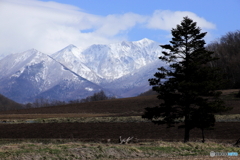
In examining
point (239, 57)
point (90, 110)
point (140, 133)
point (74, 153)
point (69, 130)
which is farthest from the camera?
point (239, 57)

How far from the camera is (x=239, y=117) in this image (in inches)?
2103

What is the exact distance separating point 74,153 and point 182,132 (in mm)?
23844

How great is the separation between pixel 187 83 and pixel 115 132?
12.7 m

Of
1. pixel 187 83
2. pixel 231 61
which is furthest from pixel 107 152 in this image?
pixel 231 61

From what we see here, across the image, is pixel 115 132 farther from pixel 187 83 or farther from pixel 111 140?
pixel 187 83

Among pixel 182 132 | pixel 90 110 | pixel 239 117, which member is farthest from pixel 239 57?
pixel 182 132

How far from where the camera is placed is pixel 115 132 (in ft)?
144

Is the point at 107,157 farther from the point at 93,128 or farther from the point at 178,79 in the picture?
the point at 93,128

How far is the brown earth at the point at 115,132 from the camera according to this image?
39094 mm

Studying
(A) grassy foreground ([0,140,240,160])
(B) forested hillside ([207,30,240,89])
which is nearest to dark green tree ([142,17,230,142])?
(A) grassy foreground ([0,140,240,160])

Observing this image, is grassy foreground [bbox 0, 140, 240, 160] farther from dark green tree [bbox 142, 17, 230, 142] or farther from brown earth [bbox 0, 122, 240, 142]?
brown earth [bbox 0, 122, 240, 142]

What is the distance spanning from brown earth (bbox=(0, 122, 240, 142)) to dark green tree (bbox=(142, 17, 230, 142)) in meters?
2.89

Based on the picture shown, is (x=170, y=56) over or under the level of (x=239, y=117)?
over

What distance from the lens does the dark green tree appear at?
115 ft
